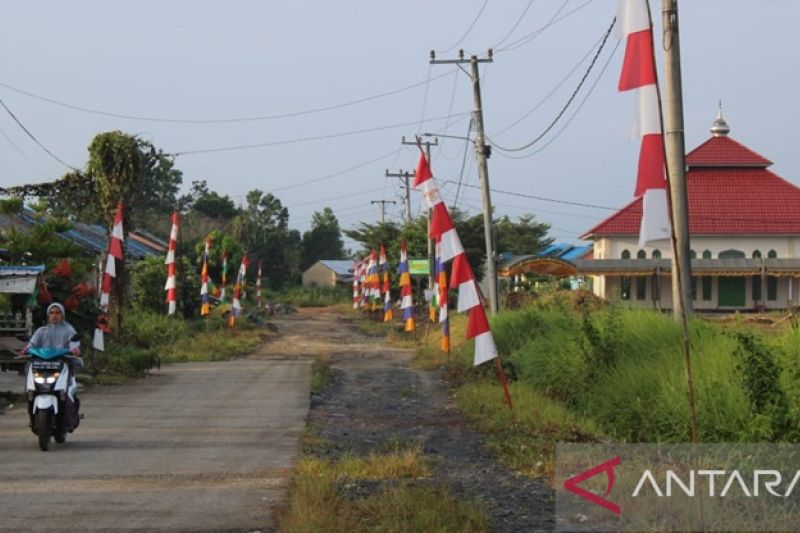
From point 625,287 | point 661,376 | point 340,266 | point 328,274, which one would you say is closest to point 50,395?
point 661,376

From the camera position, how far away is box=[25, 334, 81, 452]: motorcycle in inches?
446

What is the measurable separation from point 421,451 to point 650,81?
17.1 feet

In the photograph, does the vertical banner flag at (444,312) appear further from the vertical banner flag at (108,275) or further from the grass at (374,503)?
the grass at (374,503)

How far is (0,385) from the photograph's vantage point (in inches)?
748

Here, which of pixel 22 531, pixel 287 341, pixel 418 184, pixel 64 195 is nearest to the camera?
pixel 22 531

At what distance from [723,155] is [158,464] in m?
44.3

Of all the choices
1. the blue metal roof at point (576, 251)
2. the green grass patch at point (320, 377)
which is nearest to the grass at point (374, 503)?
the green grass patch at point (320, 377)

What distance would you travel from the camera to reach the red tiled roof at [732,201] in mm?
48000

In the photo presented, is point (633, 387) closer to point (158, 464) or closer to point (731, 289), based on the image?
point (158, 464)

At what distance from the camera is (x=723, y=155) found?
1981 inches

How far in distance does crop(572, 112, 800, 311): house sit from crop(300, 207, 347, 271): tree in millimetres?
66140

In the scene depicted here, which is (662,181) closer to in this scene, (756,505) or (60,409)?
(756,505)

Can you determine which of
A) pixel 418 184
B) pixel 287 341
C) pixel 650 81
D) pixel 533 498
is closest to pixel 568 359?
pixel 418 184

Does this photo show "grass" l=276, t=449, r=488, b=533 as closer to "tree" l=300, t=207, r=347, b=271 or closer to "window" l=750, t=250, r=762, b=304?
"window" l=750, t=250, r=762, b=304
